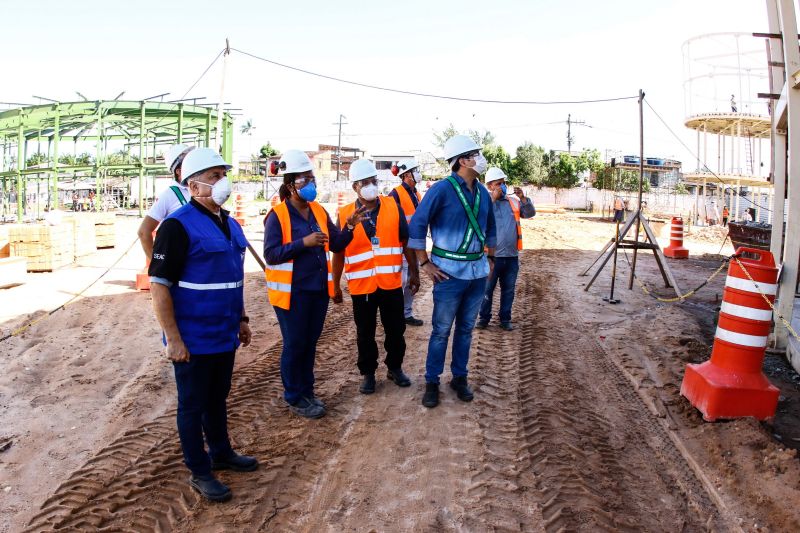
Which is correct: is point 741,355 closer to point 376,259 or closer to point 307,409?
point 376,259

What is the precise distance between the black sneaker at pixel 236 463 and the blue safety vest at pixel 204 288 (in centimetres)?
79

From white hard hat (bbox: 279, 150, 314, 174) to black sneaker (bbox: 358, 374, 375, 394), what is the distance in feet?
6.25

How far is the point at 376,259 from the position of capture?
4801 mm

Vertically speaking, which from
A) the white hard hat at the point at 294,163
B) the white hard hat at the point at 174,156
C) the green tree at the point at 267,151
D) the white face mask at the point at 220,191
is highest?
the green tree at the point at 267,151

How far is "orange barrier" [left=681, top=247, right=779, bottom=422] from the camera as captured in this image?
4285mm

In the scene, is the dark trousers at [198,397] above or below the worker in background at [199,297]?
below

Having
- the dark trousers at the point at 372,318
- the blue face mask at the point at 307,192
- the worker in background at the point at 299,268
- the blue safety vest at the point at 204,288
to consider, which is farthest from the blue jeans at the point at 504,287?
the blue safety vest at the point at 204,288

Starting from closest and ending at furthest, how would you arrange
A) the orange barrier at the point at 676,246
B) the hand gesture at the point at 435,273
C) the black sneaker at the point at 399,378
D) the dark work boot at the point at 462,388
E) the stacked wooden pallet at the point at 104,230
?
the hand gesture at the point at 435,273
the dark work boot at the point at 462,388
the black sneaker at the point at 399,378
the stacked wooden pallet at the point at 104,230
the orange barrier at the point at 676,246

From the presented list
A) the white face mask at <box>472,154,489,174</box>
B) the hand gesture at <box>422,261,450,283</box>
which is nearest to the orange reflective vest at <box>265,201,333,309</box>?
the hand gesture at <box>422,261,450,283</box>

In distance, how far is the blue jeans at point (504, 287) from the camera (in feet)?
23.6

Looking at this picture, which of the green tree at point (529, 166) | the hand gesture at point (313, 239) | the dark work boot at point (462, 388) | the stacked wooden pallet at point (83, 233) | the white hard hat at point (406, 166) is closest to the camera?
the hand gesture at point (313, 239)

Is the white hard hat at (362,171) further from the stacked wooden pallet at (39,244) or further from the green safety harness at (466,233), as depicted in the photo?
the stacked wooden pallet at (39,244)

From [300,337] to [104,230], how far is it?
1243 cm

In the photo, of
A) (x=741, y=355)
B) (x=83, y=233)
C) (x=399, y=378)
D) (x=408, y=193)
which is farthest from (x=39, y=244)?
(x=741, y=355)
